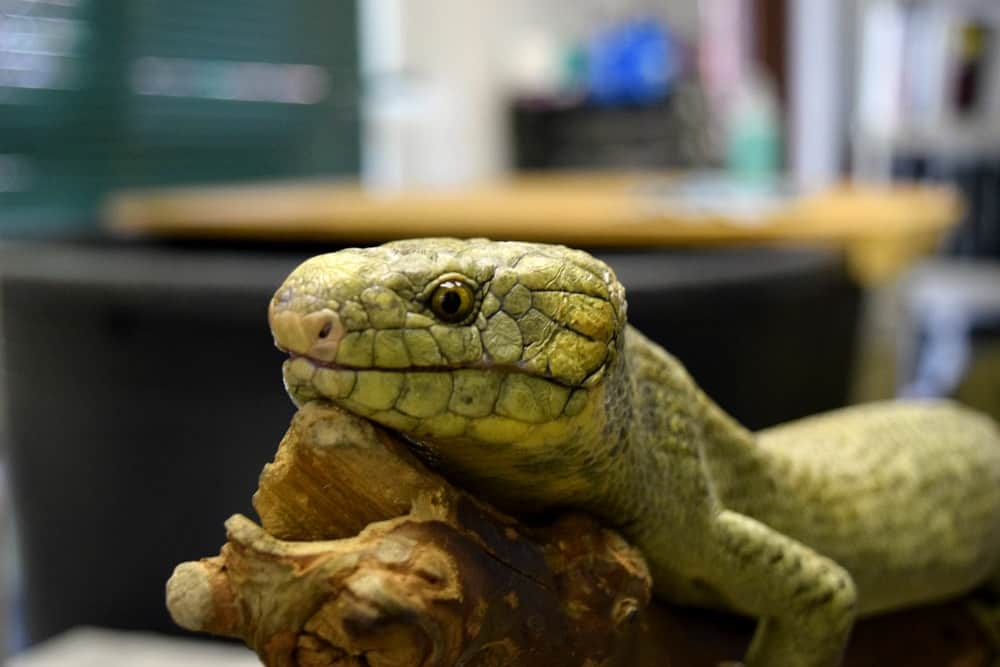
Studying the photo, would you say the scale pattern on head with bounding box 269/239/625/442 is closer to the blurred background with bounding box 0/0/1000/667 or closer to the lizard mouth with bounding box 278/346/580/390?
the lizard mouth with bounding box 278/346/580/390

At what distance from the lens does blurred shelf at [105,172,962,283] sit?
7.77 ft

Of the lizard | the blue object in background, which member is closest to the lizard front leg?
the lizard

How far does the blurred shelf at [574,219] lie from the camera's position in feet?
7.77

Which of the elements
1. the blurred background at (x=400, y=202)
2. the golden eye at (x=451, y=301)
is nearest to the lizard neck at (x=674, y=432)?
the golden eye at (x=451, y=301)

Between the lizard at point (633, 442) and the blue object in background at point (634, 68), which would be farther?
the blue object in background at point (634, 68)

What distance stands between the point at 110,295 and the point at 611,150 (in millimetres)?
4901

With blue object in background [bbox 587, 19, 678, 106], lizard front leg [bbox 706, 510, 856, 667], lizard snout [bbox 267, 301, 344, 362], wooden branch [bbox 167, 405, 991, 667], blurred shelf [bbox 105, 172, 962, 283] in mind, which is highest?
blue object in background [bbox 587, 19, 678, 106]

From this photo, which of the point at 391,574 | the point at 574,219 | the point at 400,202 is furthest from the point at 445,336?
the point at 400,202

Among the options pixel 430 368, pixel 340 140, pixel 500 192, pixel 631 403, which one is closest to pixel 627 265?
pixel 631 403

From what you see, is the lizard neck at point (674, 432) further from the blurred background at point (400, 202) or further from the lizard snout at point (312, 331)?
the blurred background at point (400, 202)

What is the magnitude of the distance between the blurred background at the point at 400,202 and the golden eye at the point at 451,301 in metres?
0.41

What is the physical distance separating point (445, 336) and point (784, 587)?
0.33 meters

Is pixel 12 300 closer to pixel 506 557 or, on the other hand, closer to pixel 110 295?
pixel 110 295

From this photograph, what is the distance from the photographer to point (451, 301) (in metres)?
0.64
